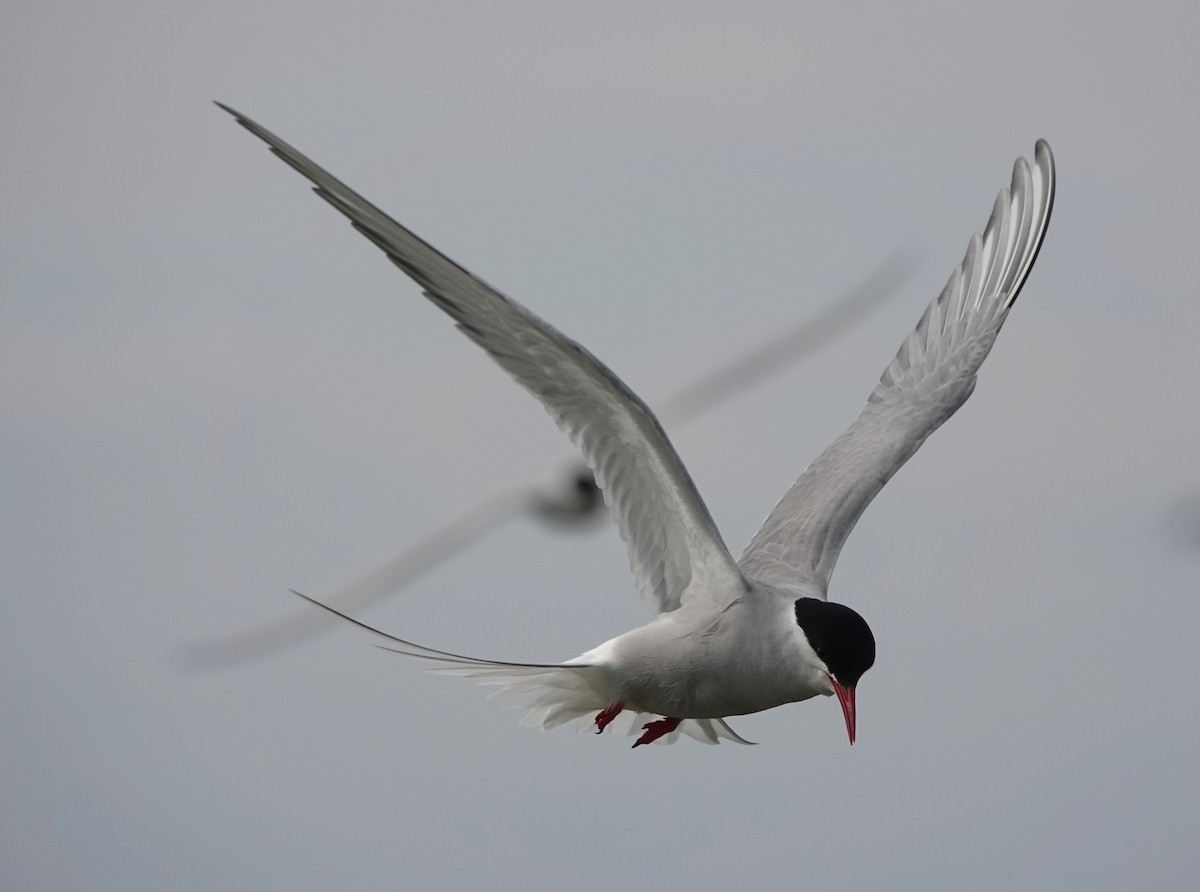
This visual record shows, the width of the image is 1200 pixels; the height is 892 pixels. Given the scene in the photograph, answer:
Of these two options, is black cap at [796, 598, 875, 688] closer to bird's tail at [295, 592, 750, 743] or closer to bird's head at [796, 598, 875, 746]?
bird's head at [796, 598, 875, 746]

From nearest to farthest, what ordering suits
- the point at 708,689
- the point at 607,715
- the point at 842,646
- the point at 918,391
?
1. the point at 842,646
2. the point at 708,689
3. the point at 607,715
4. the point at 918,391

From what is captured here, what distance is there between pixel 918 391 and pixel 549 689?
296 centimetres

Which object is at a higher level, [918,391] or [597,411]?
[918,391]

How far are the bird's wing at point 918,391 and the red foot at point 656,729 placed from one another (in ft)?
2.48

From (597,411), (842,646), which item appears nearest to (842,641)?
(842,646)

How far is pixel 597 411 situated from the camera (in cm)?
648

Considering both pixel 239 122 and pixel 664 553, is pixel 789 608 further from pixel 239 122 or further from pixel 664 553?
pixel 239 122

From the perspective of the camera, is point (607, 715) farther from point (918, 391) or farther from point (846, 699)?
point (918, 391)

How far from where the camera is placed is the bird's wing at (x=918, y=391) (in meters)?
8.18

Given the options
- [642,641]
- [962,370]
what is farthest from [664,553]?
[962,370]

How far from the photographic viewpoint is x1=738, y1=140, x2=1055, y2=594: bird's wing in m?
8.18

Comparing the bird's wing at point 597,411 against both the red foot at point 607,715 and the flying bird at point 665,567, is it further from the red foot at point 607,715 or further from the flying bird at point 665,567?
the red foot at point 607,715

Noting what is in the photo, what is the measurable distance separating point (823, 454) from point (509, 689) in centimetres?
241

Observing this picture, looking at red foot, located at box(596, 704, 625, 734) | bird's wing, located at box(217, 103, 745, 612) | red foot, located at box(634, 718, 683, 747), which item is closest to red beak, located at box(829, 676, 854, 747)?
bird's wing, located at box(217, 103, 745, 612)
